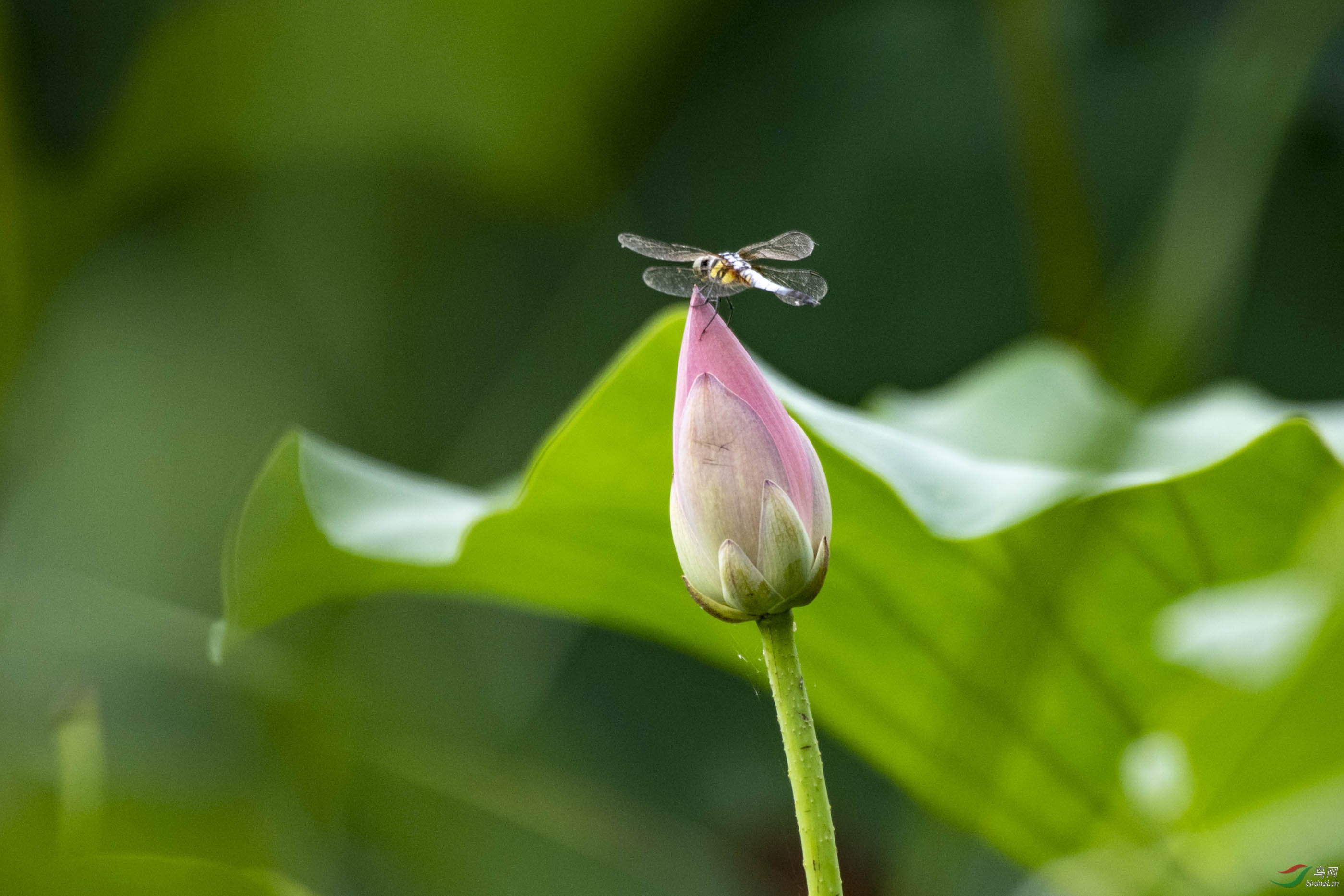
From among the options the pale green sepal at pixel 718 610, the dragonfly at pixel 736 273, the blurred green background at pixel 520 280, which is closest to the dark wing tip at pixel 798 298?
the dragonfly at pixel 736 273

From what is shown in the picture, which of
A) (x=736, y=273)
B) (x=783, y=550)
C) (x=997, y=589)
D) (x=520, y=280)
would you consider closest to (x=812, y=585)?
(x=783, y=550)

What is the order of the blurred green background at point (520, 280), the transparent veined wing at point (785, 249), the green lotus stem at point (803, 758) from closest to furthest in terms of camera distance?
the green lotus stem at point (803, 758)
the transparent veined wing at point (785, 249)
the blurred green background at point (520, 280)

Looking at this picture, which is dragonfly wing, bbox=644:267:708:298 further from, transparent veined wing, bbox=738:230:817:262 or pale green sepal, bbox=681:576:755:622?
pale green sepal, bbox=681:576:755:622

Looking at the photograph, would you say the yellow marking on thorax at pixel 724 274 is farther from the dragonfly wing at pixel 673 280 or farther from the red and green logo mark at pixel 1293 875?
the red and green logo mark at pixel 1293 875

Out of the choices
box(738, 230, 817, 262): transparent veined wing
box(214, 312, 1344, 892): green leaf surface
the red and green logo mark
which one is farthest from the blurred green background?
box(738, 230, 817, 262): transparent veined wing

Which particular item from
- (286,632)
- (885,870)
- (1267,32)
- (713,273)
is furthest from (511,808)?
Result: (1267,32)

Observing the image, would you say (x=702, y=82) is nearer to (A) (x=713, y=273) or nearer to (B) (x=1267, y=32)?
(B) (x=1267, y=32)

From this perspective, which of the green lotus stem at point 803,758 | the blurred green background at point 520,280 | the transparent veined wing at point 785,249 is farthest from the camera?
the blurred green background at point 520,280

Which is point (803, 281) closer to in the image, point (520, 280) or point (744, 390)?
point (744, 390)

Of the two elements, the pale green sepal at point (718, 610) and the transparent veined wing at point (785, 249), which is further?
the transparent veined wing at point (785, 249)

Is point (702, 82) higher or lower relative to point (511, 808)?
higher
